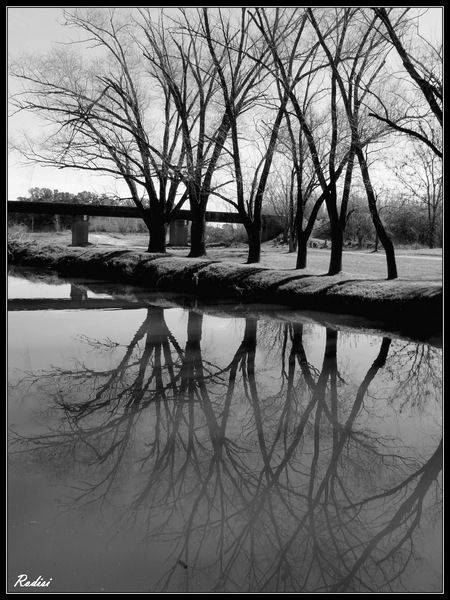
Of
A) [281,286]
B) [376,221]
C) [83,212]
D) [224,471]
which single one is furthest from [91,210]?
[224,471]

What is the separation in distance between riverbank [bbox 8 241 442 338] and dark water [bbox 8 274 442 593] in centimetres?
370

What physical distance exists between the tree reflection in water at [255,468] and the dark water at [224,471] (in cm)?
2

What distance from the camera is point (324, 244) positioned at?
40312mm

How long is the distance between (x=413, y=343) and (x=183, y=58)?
56.7 feet

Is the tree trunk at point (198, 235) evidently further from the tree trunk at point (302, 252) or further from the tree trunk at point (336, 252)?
the tree trunk at point (336, 252)

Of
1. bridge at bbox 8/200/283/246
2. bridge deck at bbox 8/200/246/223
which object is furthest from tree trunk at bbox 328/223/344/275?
bridge deck at bbox 8/200/246/223

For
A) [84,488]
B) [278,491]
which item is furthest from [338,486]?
[84,488]

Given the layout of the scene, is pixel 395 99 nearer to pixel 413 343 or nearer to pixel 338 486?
pixel 413 343

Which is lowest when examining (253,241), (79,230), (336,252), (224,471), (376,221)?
(224,471)

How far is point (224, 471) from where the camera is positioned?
16.3ft

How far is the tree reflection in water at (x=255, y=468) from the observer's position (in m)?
3.73

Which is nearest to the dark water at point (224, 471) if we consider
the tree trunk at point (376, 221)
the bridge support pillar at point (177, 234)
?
the tree trunk at point (376, 221)

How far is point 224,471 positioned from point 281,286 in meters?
12.1

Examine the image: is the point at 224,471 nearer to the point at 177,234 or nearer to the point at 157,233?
the point at 157,233
